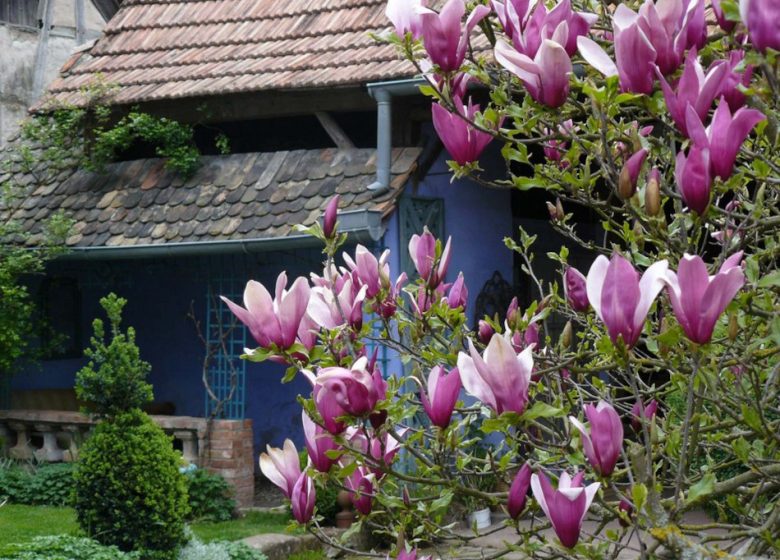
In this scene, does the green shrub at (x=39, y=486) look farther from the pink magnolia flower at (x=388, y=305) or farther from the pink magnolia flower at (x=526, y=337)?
the pink magnolia flower at (x=526, y=337)

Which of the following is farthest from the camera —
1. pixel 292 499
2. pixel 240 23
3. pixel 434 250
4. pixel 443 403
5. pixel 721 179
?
pixel 240 23

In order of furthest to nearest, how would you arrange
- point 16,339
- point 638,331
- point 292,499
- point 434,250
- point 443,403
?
point 16,339 < point 434,250 < point 292,499 < point 443,403 < point 638,331

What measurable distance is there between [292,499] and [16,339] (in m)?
8.34

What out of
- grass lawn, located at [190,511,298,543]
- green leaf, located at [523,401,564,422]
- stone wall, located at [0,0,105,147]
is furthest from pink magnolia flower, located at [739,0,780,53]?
stone wall, located at [0,0,105,147]

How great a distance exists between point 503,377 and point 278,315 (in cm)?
57

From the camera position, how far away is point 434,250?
2.96m

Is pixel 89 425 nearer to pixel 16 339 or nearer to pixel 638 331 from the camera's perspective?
pixel 16 339

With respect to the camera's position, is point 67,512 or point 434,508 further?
point 67,512

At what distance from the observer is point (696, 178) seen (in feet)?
6.59

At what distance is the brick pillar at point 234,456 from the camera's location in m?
A: 9.55

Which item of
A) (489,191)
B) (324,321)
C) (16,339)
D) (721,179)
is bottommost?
(16,339)

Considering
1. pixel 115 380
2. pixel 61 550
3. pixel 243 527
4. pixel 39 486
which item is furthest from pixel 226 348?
pixel 61 550

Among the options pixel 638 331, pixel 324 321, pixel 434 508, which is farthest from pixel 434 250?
pixel 638 331

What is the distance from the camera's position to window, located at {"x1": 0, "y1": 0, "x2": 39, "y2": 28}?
17547 millimetres
